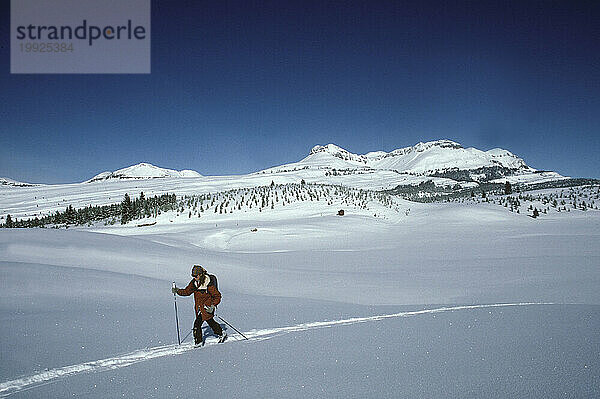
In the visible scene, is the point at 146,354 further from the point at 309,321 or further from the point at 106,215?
the point at 106,215

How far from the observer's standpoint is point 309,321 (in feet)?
22.1

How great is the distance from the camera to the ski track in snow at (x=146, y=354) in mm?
4184

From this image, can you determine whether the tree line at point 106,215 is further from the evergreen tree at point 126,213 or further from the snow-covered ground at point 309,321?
the snow-covered ground at point 309,321

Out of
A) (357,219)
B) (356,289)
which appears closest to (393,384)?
(356,289)

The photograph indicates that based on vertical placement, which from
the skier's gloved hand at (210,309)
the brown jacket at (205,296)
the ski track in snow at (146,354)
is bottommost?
the ski track in snow at (146,354)

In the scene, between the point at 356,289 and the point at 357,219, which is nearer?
the point at 356,289

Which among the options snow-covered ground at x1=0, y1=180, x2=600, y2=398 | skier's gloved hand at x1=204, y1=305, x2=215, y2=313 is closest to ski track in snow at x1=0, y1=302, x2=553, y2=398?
snow-covered ground at x1=0, y1=180, x2=600, y2=398

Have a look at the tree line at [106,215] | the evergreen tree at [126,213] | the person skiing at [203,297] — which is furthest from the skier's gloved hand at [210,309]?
the evergreen tree at [126,213]

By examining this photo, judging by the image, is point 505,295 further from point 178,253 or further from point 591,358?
point 178,253

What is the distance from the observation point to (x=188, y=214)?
29.3 metres

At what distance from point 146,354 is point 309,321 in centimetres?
302

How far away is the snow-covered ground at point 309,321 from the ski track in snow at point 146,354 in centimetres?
3

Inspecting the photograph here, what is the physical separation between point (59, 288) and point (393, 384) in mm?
7647

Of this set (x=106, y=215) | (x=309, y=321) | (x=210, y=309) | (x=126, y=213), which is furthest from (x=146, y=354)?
(x=106, y=215)
